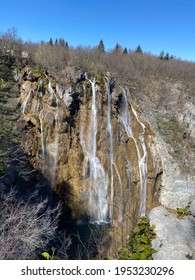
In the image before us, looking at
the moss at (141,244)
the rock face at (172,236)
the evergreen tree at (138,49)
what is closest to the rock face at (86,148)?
the rock face at (172,236)

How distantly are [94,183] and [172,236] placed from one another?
1766 centimetres

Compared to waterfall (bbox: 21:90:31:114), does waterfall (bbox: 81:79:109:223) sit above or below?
below

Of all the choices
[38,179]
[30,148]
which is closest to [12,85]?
[30,148]

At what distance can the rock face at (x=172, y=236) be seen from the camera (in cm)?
633

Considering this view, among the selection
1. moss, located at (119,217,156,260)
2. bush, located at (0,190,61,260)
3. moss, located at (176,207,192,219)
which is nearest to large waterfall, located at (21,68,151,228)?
bush, located at (0,190,61,260)

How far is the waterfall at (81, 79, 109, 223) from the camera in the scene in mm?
24016

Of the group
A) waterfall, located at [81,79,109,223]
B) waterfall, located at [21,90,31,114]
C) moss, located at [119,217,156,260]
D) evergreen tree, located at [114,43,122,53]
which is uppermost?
evergreen tree, located at [114,43,122,53]

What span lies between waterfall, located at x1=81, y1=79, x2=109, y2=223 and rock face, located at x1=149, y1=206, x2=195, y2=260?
1652 cm

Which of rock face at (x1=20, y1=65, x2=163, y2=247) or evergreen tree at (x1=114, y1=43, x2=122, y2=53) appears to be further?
evergreen tree at (x1=114, y1=43, x2=122, y2=53)

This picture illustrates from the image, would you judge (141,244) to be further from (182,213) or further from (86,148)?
(86,148)

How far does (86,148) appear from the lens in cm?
2469

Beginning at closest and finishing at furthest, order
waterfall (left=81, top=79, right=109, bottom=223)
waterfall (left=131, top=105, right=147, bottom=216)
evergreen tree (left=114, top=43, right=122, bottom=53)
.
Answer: waterfall (left=81, top=79, right=109, bottom=223), waterfall (left=131, top=105, right=147, bottom=216), evergreen tree (left=114, top=43, right=122, bottom=53)

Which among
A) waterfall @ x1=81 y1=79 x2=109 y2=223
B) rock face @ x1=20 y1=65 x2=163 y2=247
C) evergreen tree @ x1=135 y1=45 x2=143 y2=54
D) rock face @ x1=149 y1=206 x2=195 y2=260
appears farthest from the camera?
evergreen tree @ x1=135 y1=45 x2=143 y2=54

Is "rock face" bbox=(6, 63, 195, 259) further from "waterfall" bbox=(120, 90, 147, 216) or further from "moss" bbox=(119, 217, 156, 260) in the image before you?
Answer: "moss" bbox=(119, 217, 156, 260)
